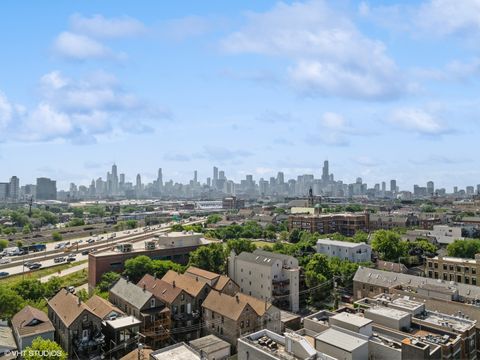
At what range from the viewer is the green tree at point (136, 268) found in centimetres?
5112

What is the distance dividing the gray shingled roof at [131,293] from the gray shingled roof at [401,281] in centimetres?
2619

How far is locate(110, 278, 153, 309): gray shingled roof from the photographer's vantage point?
36222mm

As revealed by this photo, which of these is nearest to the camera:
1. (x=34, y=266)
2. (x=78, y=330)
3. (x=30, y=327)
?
(x=30, y=327)

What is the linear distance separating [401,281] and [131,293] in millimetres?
29872

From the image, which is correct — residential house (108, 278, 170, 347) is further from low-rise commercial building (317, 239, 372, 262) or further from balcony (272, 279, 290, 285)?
low-rise commercial building (317, 239, 372, 262)

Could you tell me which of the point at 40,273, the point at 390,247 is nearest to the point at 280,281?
the point at 390,247

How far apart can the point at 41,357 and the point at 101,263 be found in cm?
2966

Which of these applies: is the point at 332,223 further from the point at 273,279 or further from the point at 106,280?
the point at 106,280

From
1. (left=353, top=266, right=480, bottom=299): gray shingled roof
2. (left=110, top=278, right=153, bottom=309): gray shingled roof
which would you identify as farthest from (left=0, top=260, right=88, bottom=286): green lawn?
(left=353, top=266, right=480, bottom=299): gray shingled roof

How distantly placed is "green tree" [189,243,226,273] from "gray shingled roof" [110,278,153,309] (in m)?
14.7

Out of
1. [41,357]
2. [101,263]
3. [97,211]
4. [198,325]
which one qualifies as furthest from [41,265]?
[97,211]

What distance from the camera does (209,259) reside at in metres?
55.1

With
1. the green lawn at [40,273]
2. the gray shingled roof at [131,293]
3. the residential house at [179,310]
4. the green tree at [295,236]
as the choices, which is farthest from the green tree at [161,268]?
the green tree at [295,236]

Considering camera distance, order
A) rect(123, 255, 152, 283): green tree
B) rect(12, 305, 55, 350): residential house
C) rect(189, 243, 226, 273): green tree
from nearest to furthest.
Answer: rect(12, 305, 55, 350): residential house < rect(123, 255, 152, 283): green tree < rect(189, 243, 226, 273): green tree
